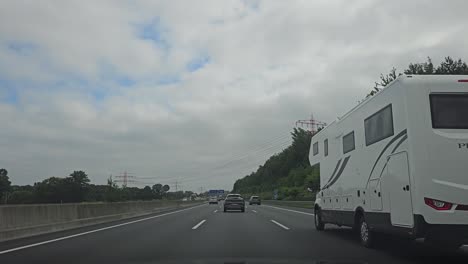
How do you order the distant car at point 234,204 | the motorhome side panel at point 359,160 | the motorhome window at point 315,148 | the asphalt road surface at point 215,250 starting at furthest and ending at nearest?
the distant car at point 234,204 → the motorhome window at point 315,148 → the motorhome side panel at point 359,160 → the asphalt road surface at point 215,250

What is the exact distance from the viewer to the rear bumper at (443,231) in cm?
906

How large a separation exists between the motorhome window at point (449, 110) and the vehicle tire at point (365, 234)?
3.61 m

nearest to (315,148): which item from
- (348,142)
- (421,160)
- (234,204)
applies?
(348,142)

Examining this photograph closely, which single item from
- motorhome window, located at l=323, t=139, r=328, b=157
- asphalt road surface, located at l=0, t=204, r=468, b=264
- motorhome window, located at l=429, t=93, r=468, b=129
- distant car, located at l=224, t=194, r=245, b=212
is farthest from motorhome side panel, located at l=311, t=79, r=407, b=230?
distant car, located at l=224, t=194, r=245, b=212

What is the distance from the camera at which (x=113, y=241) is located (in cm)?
1422

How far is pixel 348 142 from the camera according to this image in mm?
13961

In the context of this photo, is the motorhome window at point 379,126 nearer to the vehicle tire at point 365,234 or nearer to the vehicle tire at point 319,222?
the vehicle tire at point 365,234

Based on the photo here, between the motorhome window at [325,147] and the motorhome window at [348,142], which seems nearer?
the motorhome window at [348,142]

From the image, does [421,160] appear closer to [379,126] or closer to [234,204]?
[379,126]

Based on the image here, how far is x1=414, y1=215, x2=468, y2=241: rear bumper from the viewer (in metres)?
9.06

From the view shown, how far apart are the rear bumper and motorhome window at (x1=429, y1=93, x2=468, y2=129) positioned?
1.89m

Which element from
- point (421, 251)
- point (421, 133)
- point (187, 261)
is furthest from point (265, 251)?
point (421, 133)

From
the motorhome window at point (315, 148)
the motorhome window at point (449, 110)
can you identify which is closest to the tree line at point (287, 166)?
the motorhome window at point (315, 148)

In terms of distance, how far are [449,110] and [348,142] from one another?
15.0 ft
